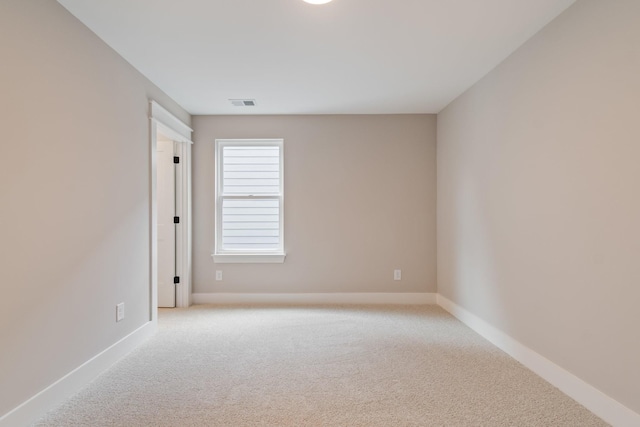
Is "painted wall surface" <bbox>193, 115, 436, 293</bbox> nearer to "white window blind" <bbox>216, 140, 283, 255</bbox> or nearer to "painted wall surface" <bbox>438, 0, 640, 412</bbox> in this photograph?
"white window blind" <bbox>216, 140, 283, 255</bbox>

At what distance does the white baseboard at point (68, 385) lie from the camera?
1.82 meters

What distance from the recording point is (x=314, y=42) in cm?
260

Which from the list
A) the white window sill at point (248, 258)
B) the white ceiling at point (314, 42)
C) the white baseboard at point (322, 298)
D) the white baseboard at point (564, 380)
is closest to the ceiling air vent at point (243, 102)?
the white ceiling at point (314, 42)

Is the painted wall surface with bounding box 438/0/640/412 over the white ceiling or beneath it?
beneath

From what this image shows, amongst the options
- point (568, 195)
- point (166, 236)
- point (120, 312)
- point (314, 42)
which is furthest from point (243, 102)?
point (568, 195)

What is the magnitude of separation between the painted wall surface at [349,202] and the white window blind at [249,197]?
5.6 inches

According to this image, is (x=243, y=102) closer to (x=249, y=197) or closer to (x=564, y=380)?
(x=249, y=197)

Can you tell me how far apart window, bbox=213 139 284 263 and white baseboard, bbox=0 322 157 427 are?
1.71 m

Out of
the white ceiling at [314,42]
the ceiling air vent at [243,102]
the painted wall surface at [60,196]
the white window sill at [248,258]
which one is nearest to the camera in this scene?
the painted wall surface at [60,196]

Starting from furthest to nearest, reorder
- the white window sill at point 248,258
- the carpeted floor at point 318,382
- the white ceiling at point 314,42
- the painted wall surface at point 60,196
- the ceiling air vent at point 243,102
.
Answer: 1. the white window sill at point 248,258
2. the ceiling air vent at point 243,102
3. the white ceiling at point 314,42
4. the carpeted floor at point 318,382
5. the painted wall surface at point 60,196

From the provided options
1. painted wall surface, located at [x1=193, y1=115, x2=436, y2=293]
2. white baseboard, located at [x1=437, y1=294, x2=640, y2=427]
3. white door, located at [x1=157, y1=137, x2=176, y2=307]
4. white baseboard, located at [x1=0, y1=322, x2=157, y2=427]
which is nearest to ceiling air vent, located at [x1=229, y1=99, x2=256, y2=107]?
painted wall surface, located at [x1=193, y1=115, x2=436, y2=293]

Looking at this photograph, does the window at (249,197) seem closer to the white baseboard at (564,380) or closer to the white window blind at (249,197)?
the white window blind at (249,197)

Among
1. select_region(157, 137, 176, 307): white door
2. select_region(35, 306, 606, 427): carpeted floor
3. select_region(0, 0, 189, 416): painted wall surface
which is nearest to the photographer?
select_region(0, 0, 189, 416): painted wall surface

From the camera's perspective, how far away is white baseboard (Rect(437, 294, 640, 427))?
71.9 inches
